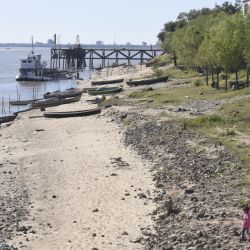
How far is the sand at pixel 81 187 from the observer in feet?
69.2

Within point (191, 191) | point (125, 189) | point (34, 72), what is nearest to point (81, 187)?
point (125, 189)

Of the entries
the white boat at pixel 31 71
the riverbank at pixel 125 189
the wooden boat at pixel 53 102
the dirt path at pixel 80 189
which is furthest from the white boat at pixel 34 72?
the riverbank at pixel 125 189

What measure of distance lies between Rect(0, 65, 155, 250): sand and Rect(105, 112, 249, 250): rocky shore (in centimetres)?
77

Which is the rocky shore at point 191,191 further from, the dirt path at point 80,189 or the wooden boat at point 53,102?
the wooden boat at point 53,102

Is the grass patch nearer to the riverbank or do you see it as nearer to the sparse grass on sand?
the sparse grass on sand

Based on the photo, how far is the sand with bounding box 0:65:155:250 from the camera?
21.1 m

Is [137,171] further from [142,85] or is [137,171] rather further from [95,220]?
[142,85]

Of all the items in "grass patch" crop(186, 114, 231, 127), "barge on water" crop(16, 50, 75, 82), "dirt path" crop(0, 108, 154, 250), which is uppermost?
"barge on water" crop(16, 50, 75, 82)

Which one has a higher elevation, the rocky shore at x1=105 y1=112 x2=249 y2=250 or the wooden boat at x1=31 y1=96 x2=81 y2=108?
the wooden boat at x1=31 y1=96 x2=81 y2=108

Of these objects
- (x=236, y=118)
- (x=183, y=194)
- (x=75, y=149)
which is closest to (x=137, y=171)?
(x=183, y=194)

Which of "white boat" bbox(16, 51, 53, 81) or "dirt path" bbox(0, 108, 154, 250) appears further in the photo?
"white boat" bbox(16, 51, 53, 81)

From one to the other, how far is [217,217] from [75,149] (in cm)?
2070

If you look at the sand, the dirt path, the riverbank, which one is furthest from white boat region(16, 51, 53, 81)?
the riverbank

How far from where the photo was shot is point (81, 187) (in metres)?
28.5
